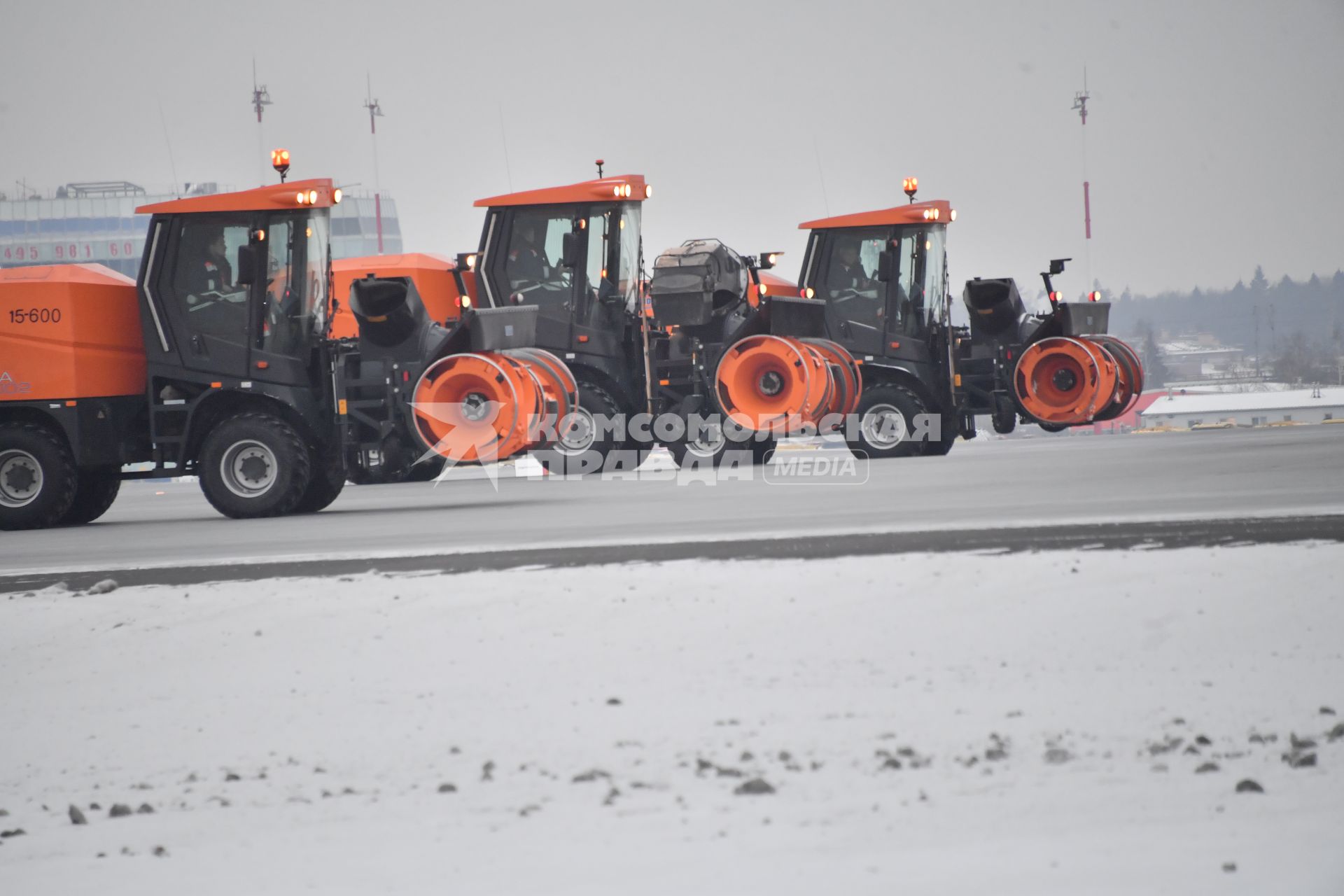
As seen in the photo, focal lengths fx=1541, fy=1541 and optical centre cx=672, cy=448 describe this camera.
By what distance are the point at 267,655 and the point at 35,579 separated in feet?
10.6

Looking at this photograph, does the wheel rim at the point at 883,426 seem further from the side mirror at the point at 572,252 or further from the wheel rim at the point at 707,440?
the side mirror at the point at 572,252

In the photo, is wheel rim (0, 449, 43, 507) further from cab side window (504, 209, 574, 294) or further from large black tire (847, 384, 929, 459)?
large black tire (847, 384, 929, 459)

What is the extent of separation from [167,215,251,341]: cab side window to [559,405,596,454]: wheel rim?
16.7 feet

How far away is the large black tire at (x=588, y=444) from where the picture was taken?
58.1 ft

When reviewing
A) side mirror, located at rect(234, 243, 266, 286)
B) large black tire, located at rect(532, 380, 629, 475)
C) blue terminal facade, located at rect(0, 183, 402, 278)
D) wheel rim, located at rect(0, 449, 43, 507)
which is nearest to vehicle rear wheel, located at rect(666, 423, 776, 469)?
large black tire, located at rect(532, 380, 629, 475)

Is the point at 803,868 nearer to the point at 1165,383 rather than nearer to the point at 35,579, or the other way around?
the point at 35,579

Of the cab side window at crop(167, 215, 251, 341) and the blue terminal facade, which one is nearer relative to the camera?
the cab side window at crop(167, 215, 251, 341)

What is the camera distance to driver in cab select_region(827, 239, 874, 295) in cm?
2012

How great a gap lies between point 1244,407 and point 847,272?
88.4 feet

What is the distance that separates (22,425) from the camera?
1338cm

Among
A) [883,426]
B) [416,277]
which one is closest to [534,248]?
[416,277]

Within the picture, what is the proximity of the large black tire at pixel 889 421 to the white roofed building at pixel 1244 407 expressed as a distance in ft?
74.1

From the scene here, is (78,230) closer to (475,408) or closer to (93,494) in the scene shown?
(93,494)

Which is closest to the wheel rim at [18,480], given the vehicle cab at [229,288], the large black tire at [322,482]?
Answer: the vehicle cab at [229,288]
